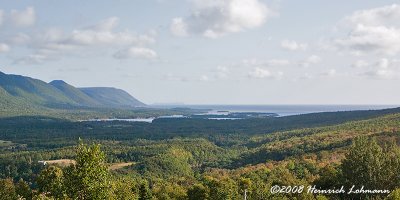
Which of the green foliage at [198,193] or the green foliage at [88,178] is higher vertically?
the green foliage at [88,178]

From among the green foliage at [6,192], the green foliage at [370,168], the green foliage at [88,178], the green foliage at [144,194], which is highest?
the green foliage at [88,178]

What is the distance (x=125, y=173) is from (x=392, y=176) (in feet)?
431

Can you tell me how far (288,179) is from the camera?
299ft

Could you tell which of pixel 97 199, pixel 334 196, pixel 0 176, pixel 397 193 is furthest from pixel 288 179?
pixel 0 176

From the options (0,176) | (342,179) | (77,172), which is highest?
(77,172)

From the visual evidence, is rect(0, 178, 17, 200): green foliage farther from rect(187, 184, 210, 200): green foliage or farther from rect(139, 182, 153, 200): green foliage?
rect(187, 184, 210, 200): green foliage

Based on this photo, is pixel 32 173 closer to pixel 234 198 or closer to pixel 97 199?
pixel 234 198

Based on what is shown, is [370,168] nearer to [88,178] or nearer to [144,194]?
[144,194]

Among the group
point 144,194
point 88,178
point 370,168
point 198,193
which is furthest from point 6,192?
point 370,168

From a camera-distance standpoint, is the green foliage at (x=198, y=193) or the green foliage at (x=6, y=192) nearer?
the green foliage at (x=6, y=192)

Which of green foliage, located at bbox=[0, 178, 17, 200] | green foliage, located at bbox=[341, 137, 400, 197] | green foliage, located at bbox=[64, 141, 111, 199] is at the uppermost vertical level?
green foliage, located at bbox=[64, 141, 111, 199]

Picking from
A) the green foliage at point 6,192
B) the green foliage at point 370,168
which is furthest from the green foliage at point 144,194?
the green foliage at point 370,168

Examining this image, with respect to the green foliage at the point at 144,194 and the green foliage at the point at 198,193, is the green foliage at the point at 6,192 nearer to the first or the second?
the green foliage at the point at 144,194

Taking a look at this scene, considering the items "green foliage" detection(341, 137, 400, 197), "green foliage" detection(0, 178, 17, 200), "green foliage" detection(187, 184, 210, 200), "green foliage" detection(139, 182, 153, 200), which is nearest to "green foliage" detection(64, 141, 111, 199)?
"green foliage" detection(0, 178, 17, 200)
